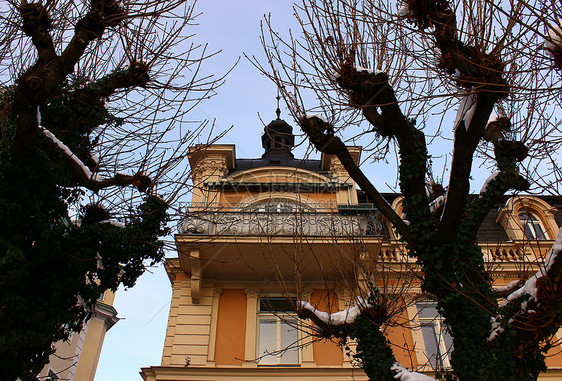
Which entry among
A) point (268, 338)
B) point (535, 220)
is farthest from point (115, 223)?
point (535, 220)

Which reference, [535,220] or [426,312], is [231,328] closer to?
[426,312]

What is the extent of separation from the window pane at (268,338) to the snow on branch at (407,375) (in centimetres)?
455

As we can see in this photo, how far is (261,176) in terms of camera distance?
1338 cm

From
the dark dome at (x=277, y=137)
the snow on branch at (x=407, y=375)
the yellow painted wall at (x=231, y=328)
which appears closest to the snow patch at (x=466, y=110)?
the snow on branch at (x=407, y=375)

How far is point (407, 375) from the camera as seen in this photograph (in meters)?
5.18

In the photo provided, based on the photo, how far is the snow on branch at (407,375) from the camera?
16.6ft

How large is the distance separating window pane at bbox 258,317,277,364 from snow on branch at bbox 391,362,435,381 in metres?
4.55

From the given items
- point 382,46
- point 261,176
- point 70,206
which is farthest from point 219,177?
point 382,46

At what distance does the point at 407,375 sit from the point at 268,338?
5.09 metres

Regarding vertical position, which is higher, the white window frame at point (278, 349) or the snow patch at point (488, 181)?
the snow patch at point (488, 181)

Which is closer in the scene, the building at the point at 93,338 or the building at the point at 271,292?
the building at the point at 271,292

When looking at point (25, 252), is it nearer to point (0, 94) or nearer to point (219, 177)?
point (0, 94)

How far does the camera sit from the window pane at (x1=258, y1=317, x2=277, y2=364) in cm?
949

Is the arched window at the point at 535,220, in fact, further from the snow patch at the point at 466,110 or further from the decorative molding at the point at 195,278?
the decorative molding at the point at 195,278
